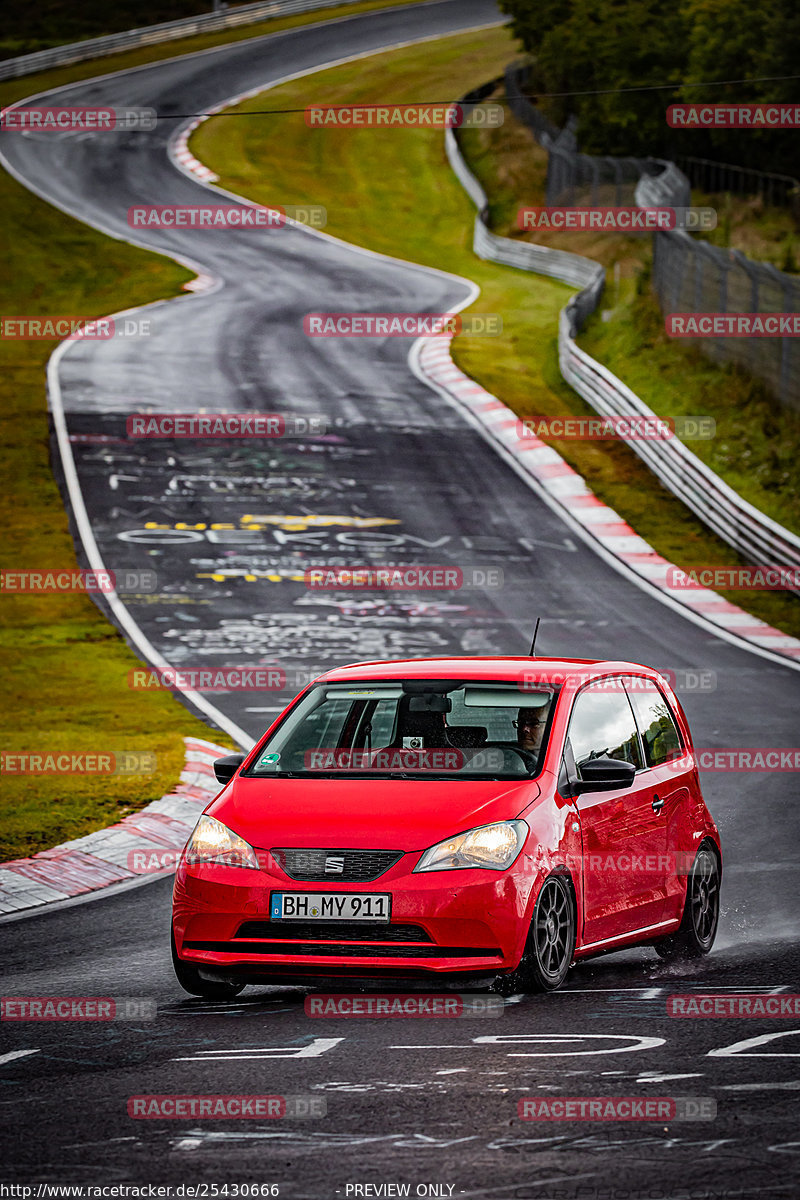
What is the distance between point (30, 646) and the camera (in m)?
22.9

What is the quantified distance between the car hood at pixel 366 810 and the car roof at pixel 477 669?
33.6 inches

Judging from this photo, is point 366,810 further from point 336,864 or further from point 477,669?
point 477,669

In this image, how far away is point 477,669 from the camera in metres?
9.04

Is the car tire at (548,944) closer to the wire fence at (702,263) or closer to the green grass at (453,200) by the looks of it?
the green grass at (453,200)

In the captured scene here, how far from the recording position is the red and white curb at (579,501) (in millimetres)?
23984

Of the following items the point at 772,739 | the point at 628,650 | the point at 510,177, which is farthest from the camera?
the point at 510,177

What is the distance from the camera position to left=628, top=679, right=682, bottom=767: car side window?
9.48 metres

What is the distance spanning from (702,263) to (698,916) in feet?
94.5

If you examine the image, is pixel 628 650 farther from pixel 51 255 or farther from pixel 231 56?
pixel 231 56

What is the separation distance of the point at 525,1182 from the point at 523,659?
4297 millimetres

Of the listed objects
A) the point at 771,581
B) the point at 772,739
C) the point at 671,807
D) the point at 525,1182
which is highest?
the point at 525,1182

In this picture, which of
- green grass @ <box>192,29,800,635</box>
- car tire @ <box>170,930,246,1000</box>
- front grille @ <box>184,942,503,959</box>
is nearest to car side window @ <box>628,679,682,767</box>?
front grille @ <box>184,942,503,959</box>

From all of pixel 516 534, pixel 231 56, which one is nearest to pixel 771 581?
pixel 516 534

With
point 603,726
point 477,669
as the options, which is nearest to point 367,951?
point 477,669
